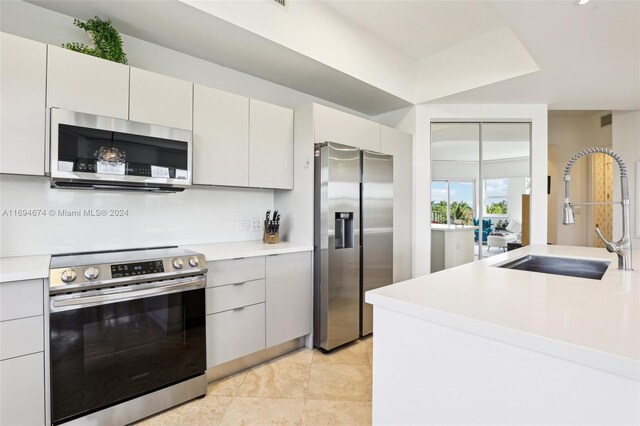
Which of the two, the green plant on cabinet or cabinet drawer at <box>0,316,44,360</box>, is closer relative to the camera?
cabinet drawer at <box>0,316,44,360</box>

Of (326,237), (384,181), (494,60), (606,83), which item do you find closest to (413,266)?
(384,181)

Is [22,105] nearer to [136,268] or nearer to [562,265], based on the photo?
[136,268]

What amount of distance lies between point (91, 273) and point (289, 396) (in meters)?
1.39

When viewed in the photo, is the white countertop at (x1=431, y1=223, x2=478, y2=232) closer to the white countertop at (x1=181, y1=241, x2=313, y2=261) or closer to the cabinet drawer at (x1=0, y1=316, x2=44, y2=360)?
the white countertop at (x1=181, y1=241, x2=313, y2=261)

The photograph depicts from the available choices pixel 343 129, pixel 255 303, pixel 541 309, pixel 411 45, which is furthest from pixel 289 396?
pixel 411 45

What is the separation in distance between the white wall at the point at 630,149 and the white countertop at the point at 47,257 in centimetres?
449

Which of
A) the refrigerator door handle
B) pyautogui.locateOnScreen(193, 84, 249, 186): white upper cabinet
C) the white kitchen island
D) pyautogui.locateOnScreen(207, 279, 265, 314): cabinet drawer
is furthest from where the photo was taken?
the refrigerator door handle

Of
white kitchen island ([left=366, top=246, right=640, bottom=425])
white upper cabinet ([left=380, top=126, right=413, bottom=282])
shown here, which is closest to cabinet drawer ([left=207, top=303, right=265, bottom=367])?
white kitchen island ([left=366, top=246, right=640, bottom=425])

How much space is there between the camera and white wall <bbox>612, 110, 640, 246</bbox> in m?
4.23

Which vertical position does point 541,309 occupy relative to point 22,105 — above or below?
below

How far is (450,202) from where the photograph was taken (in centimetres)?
391

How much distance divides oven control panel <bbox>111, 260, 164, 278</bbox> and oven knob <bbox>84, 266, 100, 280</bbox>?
7 cm

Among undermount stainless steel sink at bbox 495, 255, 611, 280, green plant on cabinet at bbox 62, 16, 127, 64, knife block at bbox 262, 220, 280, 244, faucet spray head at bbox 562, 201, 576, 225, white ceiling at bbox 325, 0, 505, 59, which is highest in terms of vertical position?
white ceiling at bbox 325, 0, 505, 59

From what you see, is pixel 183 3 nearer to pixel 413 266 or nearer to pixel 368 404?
pixel 368 404
